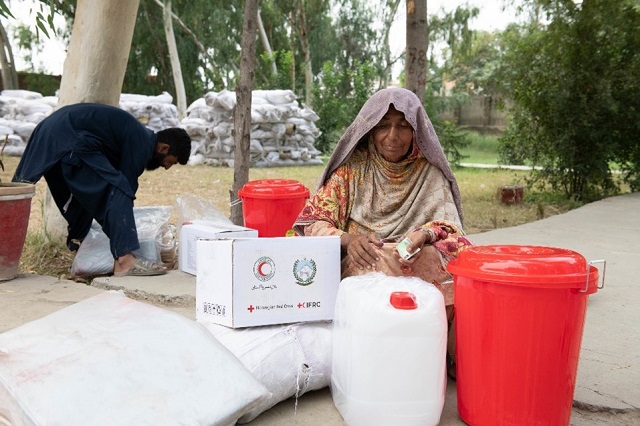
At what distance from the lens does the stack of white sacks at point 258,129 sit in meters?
12.4

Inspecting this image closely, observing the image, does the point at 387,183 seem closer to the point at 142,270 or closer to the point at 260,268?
the point at 260,268

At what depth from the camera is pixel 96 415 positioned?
172 centimetres

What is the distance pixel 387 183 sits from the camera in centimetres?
284

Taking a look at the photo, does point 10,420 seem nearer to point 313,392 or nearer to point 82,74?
point 313,392

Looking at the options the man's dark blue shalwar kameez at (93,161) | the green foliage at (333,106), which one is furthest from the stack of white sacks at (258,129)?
the man's dark blue shalwar kameez at (93,161)

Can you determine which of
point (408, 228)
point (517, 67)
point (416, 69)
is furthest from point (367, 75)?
point (408, 228)

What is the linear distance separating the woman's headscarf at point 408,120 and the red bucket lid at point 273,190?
1.14 meters

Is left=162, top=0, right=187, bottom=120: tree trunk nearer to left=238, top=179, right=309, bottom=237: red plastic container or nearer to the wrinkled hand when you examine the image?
left=238, top=179, right=309, bottom=237: red plastic container

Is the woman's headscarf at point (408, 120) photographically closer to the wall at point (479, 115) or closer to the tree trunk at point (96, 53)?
the tree trunk at point (96, 53)

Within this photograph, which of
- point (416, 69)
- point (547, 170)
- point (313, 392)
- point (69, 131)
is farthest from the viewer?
point (547, 170)

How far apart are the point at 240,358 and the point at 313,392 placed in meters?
0.39

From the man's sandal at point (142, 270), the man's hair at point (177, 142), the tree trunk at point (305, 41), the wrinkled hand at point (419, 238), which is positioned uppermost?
the tree trunk at point (305, 41)

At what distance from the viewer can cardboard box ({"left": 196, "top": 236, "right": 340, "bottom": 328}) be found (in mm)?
2289

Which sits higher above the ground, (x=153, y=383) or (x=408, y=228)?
(x=408, y=228)
